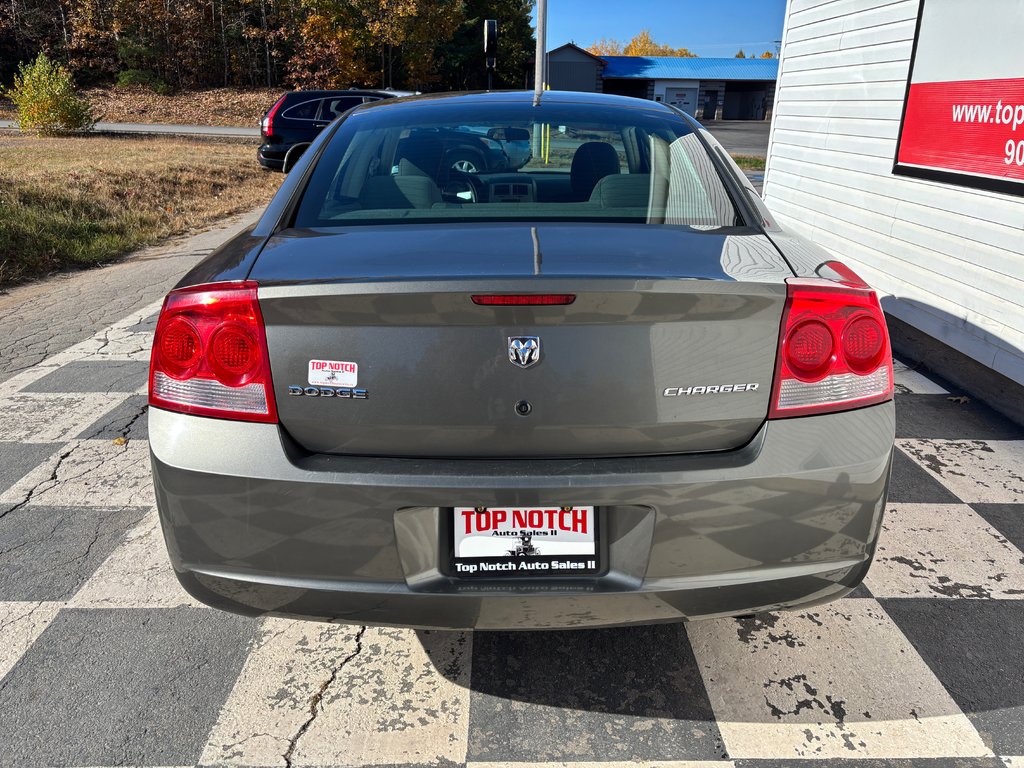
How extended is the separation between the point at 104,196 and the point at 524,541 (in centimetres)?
1076

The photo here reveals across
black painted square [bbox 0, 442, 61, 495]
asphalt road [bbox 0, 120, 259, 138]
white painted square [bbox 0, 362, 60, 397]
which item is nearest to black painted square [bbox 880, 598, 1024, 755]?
black painted square [bbox 0, 442, 61, 495]

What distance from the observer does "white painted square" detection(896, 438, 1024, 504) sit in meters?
3.47

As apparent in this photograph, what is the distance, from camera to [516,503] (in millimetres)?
1801

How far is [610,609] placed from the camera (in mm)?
1882

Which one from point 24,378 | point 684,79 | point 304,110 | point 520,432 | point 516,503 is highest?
point 684,79

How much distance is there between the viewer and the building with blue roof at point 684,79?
60562mm

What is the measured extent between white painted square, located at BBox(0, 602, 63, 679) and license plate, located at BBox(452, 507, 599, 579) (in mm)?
1475

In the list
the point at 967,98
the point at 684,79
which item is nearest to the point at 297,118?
the point at 967,98

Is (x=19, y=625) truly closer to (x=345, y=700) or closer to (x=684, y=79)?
(x=345, y=700)

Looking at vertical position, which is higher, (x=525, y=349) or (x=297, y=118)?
(x=297, y=118)

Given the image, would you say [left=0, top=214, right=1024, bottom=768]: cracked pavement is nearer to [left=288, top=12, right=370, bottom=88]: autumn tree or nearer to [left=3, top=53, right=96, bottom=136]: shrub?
[left=3, top=53, right=96, bottom=136]: shrub

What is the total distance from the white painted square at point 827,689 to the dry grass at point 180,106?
32620 mm

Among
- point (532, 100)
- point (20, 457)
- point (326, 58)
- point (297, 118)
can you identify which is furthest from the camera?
point (326, 58)

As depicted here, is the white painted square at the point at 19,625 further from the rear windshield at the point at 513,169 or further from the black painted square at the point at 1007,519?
the black painted square at the point at 1007,519
